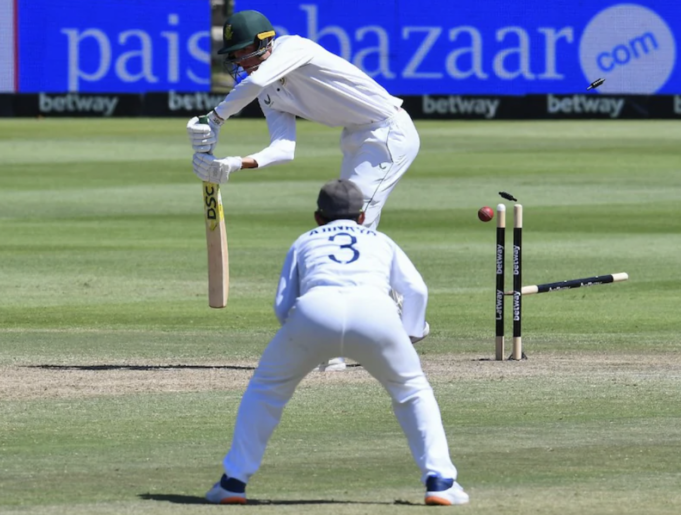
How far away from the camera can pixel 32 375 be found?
31.1 feet

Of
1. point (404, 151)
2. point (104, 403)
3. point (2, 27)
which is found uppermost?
point (2, 27)

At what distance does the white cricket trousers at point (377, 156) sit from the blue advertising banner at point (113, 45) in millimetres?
26208

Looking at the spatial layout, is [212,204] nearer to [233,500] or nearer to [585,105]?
[233,500]

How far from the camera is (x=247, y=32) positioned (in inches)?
374

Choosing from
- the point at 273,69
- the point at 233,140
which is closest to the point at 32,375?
the point at 273,69

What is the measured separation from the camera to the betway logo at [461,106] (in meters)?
36.4

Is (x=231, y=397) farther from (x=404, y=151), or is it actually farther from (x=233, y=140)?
(x=233, y=140)

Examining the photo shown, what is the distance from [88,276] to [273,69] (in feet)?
20.9

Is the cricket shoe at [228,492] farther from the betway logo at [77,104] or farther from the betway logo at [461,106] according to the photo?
the betway logo at [77,104]

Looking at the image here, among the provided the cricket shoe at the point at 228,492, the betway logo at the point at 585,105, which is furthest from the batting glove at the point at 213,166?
the betway logo at the point at 585,105

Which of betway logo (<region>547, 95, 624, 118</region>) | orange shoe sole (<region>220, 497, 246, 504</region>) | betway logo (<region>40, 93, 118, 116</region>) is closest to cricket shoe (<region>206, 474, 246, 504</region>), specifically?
orange shoe sole (<region>220, 497, 246, 504</region>)

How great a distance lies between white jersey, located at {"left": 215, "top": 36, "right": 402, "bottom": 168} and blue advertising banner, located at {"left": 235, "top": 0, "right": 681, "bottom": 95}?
25.8m

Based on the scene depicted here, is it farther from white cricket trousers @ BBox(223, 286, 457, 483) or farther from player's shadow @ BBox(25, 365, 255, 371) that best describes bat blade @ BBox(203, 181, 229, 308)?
white cricket trousers @ BBox(223, 286, 457, 483)

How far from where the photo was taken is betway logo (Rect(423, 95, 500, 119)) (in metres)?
36.4
